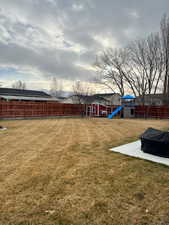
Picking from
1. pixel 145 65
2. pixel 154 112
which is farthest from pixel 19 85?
pixel 154 112

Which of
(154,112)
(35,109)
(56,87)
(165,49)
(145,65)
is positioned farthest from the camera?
(56,87)

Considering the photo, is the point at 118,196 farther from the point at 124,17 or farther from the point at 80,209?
the point at 124,17

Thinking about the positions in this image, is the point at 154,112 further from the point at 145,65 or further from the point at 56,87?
the point at 56,87

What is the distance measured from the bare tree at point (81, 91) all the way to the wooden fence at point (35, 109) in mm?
2010

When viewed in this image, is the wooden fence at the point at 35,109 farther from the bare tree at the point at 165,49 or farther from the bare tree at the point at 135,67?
the bare tree at the point at 165,49

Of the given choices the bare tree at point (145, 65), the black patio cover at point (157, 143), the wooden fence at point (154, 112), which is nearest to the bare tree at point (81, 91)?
the wooden fence at point (154, 112)

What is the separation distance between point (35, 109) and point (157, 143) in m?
11.8

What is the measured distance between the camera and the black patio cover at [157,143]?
3180 mm

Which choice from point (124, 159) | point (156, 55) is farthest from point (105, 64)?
point (124, 159)

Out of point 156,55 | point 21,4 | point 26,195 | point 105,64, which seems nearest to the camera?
point 26,195

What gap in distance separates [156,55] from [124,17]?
11786 millimetres

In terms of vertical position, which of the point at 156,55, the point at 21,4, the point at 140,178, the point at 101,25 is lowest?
the point at 140,178

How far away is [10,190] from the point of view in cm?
192

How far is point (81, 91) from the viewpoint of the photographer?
61.3 ft
